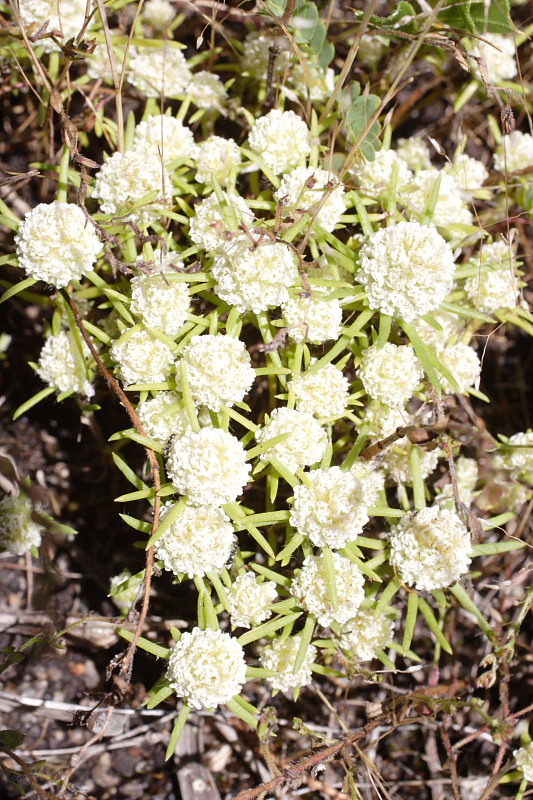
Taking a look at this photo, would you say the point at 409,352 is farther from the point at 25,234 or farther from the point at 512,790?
the point at 512,790

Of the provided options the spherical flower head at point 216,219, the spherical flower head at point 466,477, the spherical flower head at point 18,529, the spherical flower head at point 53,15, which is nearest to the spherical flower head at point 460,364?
the spherical flower head at point 466,477

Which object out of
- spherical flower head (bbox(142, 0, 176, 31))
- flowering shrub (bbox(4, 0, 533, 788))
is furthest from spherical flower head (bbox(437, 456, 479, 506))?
spherical flower head (bbox(142, 0, 176, 31))

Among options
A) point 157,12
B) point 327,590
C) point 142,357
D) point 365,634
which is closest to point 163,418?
point 142,357

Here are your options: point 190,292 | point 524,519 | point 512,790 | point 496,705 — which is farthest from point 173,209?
point 512,790

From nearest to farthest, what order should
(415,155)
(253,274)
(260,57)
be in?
(253,274) < (260,57) < (415,155)

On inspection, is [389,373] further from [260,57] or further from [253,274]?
[260,57]

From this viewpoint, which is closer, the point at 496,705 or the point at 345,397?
the point at 345,397
